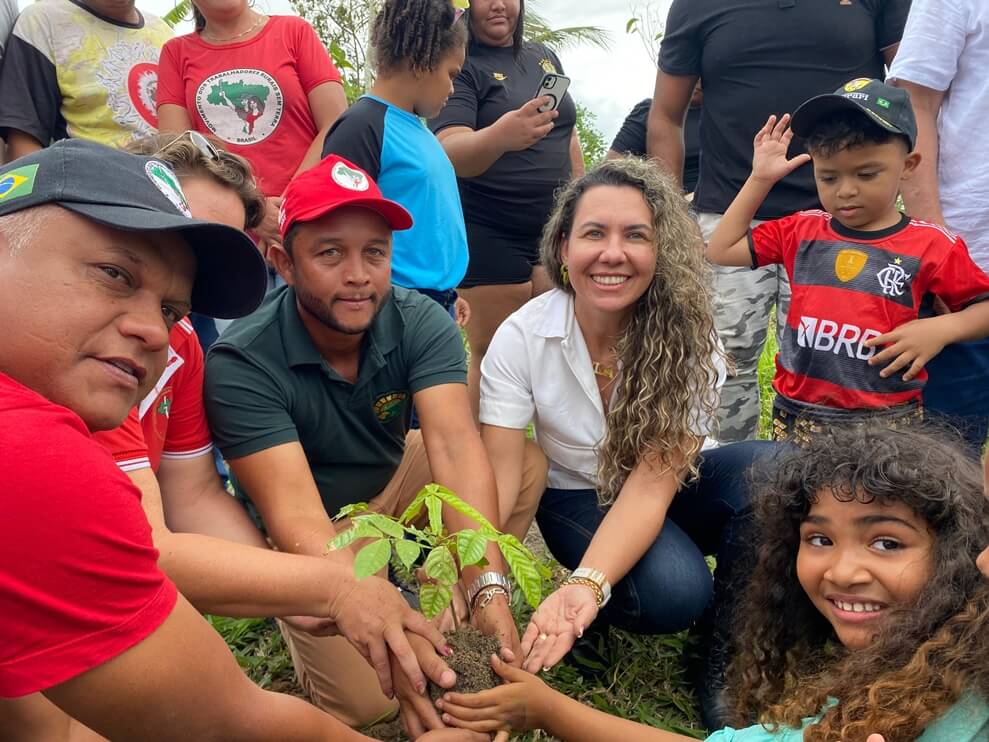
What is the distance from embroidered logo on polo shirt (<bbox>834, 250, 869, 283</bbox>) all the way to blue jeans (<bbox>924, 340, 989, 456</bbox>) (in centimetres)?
47

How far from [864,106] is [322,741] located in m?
2.74

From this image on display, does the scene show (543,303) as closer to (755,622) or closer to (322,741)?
(755,622)

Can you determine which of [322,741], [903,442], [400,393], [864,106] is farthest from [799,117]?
[322,741]

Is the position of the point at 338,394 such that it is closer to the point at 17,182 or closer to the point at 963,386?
the point at 17,182

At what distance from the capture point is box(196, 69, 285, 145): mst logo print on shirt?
150 inches

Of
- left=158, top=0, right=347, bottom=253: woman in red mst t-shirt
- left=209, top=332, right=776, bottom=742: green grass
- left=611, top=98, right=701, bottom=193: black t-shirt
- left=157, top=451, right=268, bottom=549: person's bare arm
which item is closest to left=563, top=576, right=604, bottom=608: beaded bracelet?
left=209, top=332, right=776, bottom=742: green grass

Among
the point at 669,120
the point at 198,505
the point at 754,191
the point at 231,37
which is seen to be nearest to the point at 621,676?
the point at 198,505

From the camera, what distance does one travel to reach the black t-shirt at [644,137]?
504 cm

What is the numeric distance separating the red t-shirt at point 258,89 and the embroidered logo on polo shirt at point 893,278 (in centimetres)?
260

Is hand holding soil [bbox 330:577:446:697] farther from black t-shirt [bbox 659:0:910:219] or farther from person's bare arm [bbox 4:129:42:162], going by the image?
person's bare arm [bbox 4:129:42:162]

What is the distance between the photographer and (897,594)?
1887mm

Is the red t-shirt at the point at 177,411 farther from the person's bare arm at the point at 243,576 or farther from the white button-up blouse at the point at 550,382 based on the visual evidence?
the white button-up blouse at the point at 550,382

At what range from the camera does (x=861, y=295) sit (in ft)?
10.3

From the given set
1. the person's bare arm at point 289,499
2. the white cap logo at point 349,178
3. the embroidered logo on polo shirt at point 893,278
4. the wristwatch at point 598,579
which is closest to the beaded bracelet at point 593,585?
the wristwatch at point 598,579
